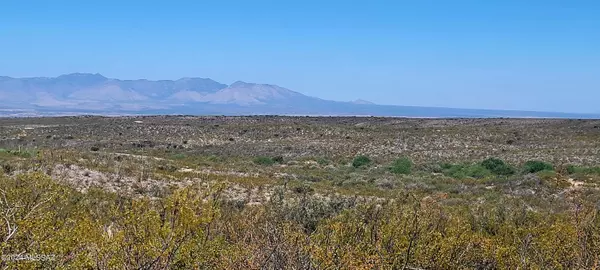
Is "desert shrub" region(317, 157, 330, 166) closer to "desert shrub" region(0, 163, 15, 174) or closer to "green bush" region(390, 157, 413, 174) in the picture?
"green bush" region(390, 157, 413, 174)

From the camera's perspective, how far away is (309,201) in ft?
54.3

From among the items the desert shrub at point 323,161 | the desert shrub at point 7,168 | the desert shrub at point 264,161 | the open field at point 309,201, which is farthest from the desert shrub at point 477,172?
the desert shrub at point 7,168

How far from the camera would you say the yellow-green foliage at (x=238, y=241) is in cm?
699

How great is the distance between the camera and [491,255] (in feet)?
30.3

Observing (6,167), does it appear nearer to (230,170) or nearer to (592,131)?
(230,170)

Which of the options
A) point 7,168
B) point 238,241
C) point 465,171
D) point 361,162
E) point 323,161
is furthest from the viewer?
point 323,161

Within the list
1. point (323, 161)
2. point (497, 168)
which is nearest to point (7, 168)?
point (323, 161)

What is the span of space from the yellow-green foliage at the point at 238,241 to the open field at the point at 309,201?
0.11ft

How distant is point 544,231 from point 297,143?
1602 inches

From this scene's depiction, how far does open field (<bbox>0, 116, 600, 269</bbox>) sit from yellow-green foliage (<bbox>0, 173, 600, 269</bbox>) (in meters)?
0.03

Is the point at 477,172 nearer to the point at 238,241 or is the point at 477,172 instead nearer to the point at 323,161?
the point at 323,161

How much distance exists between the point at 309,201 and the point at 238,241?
296 inches

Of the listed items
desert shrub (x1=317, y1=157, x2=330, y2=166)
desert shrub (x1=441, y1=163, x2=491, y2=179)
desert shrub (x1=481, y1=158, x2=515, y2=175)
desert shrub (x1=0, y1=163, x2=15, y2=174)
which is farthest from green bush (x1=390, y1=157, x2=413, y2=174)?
desert shrub (x1=0, y1=163, x2=15, y2=174)

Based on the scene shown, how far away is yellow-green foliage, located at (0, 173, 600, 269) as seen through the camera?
6988mm
